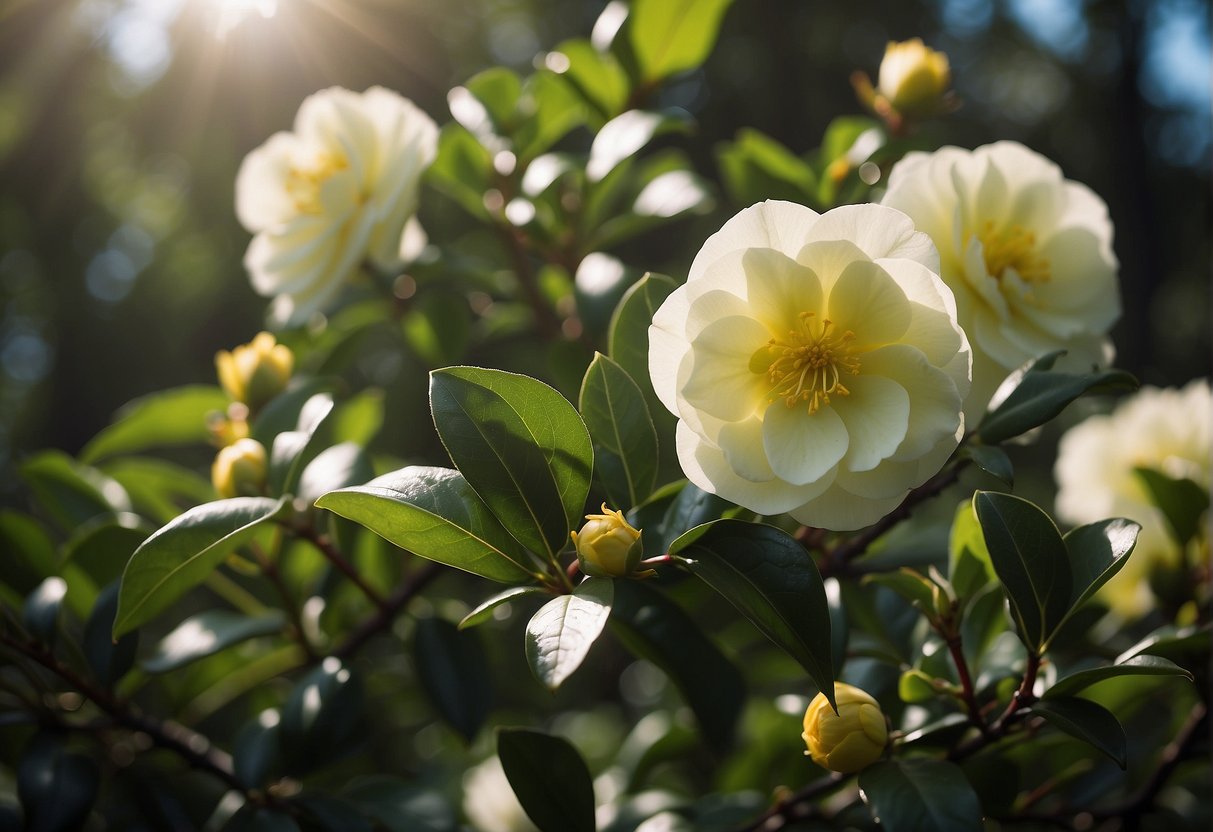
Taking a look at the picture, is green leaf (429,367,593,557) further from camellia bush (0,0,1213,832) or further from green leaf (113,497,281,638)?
green leaf (113,497,281,638)

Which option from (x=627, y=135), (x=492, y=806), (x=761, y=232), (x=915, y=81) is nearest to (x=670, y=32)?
(x=627, y=135)

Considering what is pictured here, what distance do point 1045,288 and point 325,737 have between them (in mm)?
899

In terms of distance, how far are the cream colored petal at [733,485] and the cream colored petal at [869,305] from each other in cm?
13

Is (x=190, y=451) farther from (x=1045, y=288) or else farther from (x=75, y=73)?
(x=1045, y=288)

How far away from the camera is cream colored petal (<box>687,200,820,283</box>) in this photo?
72 cm

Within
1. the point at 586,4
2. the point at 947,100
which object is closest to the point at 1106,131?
the point at 586,4

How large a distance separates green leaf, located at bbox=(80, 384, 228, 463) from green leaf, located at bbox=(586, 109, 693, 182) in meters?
0.61

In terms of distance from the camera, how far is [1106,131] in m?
6.10

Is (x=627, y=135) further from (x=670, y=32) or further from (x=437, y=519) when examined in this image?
(x=437, y=519)

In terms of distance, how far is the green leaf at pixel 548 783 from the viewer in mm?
840

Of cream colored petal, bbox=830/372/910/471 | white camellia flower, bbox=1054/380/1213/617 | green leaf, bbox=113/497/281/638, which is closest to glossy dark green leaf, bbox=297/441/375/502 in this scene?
green leaf, bbox=113/497/281/638

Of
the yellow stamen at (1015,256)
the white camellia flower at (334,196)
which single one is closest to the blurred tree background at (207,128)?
the white camellia flower at (334,196)

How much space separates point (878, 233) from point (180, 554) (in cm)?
63

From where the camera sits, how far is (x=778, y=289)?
735 mm
